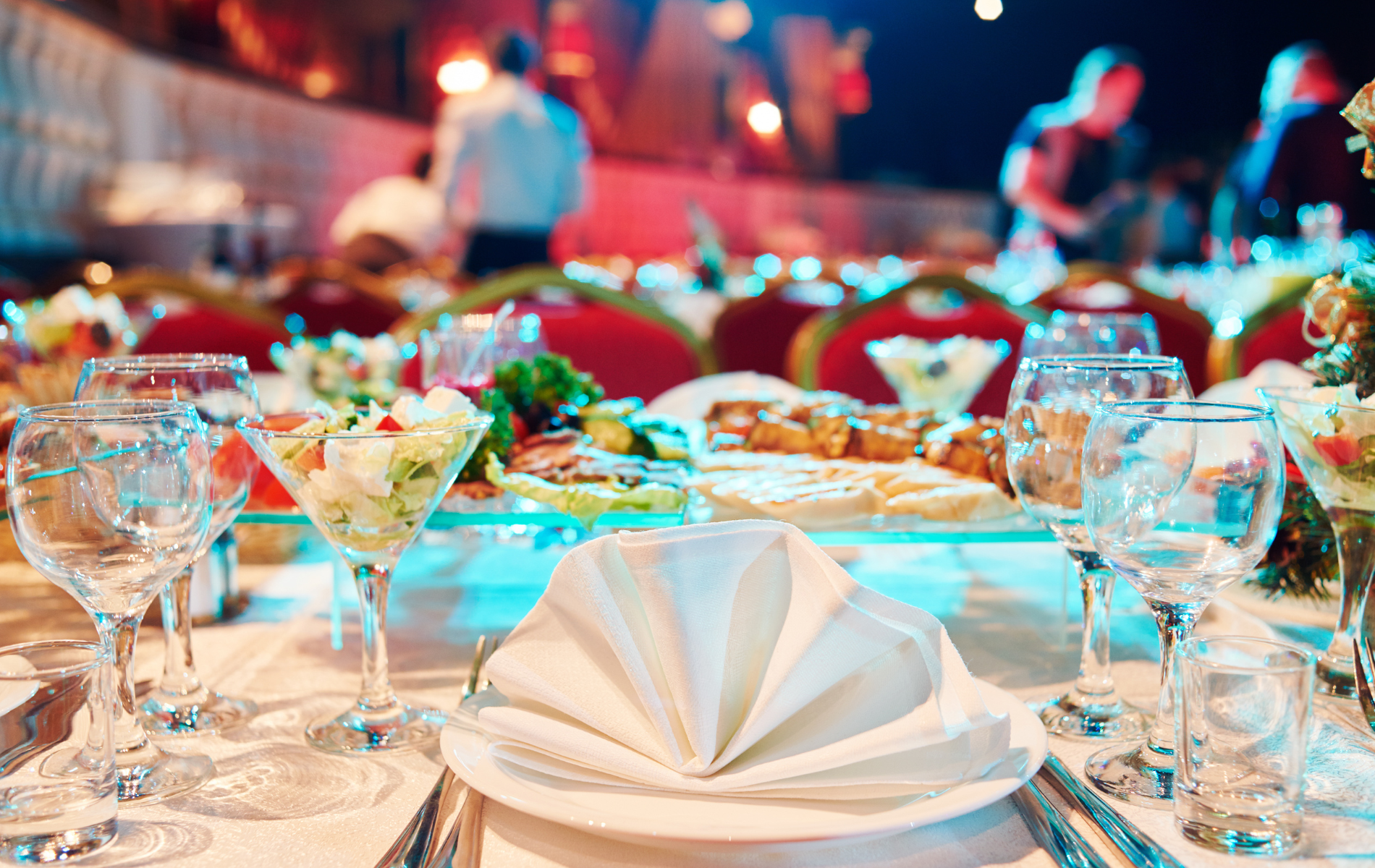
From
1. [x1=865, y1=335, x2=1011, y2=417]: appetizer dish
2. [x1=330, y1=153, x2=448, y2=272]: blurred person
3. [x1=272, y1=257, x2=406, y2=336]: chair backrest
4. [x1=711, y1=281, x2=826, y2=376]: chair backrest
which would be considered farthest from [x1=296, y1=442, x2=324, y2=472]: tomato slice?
[x1=330, y1=153, x2=448, y2=272]: blurred person

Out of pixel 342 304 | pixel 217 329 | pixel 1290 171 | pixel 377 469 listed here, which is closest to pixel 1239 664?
pixel 377 469

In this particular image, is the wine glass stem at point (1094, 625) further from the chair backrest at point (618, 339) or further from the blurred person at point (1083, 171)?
the blurred person at point (1083, 171)

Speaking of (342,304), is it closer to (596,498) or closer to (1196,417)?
(596,498)

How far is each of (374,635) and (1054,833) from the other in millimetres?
513

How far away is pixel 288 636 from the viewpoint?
3.41 feet

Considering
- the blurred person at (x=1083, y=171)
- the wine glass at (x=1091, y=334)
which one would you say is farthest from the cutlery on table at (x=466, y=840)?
the blurred person at (x=1083, y=171)

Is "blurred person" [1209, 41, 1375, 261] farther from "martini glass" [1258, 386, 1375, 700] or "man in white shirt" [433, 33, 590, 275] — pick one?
"martini glass" [1258, 386, 1375, 700]

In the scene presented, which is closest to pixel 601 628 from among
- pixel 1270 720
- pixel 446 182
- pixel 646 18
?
pixel 1270 720

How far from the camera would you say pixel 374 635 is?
2.72 ft

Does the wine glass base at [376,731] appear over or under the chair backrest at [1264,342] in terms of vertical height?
under

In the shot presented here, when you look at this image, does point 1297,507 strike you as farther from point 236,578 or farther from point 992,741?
point 236,578

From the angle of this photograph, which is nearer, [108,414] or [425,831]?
[425,831]

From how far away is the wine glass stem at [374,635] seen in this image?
0.82 m

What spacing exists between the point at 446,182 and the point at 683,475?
4330mm
